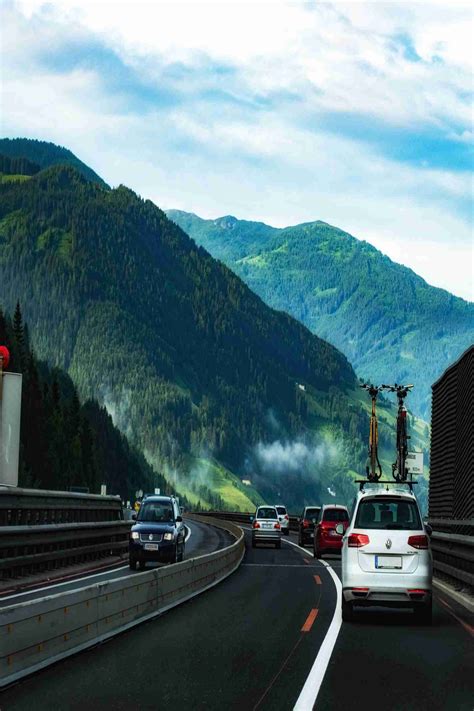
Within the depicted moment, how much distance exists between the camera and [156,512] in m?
33.2

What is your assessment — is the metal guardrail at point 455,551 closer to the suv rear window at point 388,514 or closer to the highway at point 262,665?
the highway at point 262,665

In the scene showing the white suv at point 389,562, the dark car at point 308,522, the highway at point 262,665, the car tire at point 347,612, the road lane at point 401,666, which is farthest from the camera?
the dark car at point 308,522

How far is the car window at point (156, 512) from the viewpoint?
33031mm

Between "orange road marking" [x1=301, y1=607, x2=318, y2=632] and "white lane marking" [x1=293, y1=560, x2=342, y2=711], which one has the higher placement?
"white lane marking" [x1=293, y1=560, x2=342, y2=711]

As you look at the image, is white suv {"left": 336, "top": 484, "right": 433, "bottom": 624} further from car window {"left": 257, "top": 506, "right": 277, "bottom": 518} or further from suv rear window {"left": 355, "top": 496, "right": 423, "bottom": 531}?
car window {"left": 257, "top": 506, "right": 277, "bottom": 518}

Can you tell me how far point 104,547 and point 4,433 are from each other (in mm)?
18167

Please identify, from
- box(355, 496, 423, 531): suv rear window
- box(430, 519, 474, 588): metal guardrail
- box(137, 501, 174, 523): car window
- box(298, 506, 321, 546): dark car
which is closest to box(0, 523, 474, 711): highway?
box(355, 496, 423, 531): suv rear window

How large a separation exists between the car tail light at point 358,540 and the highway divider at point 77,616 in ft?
10.4

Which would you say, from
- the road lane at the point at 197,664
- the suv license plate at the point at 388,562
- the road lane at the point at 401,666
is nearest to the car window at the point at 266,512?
the road lane at the point at 197,664

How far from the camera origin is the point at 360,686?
11180mm

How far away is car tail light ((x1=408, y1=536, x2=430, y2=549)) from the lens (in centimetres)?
1786

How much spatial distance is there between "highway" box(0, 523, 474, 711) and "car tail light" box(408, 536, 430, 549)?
1202 mm

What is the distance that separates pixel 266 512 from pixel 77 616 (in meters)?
41.0

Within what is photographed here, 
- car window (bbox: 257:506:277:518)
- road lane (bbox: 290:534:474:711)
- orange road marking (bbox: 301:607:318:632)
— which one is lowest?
orange road marking (bbox: 301:607:318:632)
